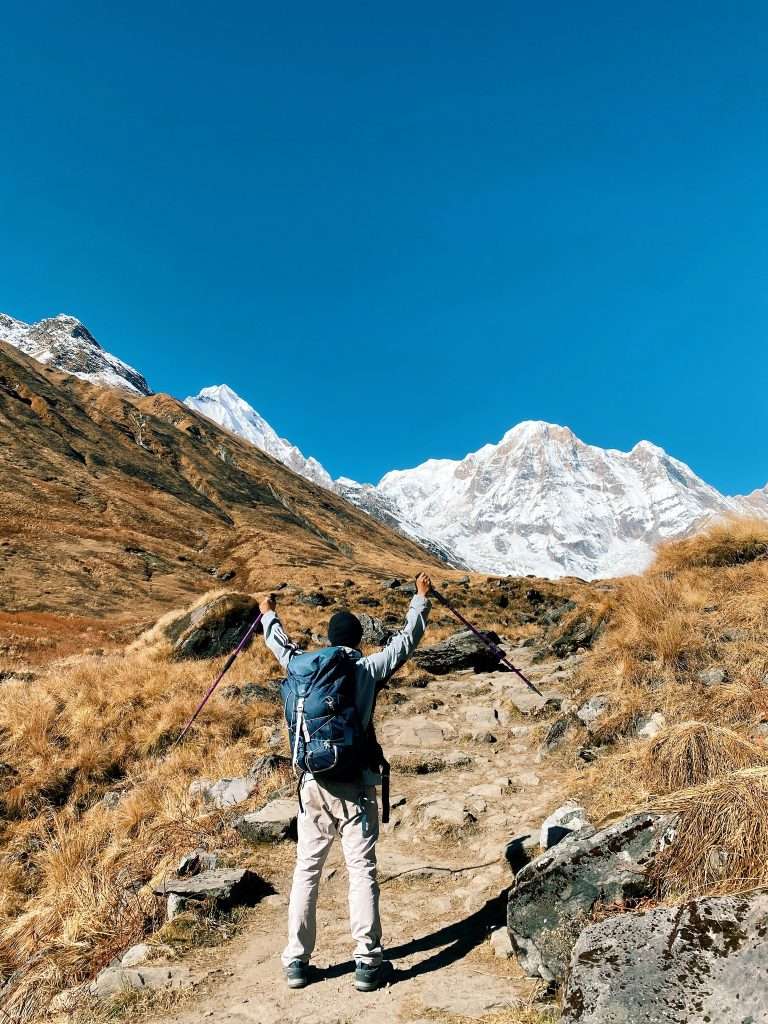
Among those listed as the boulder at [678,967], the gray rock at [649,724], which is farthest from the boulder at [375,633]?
the boulder at [678,967]

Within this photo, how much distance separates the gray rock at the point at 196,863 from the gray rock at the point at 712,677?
6.05 m

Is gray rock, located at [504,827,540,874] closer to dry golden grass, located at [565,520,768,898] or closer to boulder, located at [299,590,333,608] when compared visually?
dry golden grass, located at [565,520,768,898]

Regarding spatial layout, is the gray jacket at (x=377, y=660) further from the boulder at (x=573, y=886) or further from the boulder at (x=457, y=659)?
the boulder at (x=457, y=659)

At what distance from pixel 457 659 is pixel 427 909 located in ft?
36.2

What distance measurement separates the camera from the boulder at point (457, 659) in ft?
52.7

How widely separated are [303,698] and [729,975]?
2904 millimetres

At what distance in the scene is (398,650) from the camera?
4.78 m

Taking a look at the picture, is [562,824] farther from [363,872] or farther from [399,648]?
[399,648]

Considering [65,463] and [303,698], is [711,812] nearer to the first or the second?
[303,698]

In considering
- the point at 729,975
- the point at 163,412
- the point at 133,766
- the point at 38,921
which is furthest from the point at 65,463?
the point at 729,975

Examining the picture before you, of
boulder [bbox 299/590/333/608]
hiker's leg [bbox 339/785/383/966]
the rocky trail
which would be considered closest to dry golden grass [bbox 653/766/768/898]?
the rocky trail

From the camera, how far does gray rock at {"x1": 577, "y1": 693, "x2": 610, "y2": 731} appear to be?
26.9 feet

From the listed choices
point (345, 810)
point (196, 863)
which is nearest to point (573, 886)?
point (345, 810)

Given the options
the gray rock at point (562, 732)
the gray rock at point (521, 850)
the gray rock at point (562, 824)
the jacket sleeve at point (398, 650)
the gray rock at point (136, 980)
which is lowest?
the gray rock at point (136, 980)
